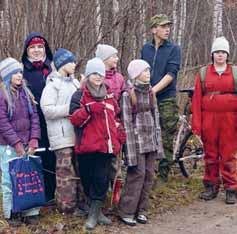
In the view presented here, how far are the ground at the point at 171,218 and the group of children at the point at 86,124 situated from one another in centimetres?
13

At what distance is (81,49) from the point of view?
8570 millimetres

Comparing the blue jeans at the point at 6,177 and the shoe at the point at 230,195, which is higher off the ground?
the blue jeans at the point at 6,177

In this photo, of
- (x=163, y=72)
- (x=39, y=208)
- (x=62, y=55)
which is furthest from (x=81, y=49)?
(x=39, y=208)

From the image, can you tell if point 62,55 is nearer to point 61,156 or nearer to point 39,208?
point 61,156

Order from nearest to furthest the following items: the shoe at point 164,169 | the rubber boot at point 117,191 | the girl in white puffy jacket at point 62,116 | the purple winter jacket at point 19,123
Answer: the purple winter jacket at point 19,123, the girl in white puffy jacket at point 62,116, the rubber boot at point 117,191, the shoe at point 164,169

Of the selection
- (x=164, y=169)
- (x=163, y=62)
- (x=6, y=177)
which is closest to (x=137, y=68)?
(x=163, y=62)

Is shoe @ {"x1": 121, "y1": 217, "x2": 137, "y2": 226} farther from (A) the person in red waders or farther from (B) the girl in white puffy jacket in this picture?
(A) the person in red waders

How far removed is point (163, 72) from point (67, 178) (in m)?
1.94

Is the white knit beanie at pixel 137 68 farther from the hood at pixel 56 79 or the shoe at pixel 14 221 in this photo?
the shoe at pixel 14 221

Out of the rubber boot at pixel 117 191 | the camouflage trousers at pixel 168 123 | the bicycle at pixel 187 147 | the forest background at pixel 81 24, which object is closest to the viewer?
the rubber boot at pixel 117 191

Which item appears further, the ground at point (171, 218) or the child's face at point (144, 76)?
the child's face at point (144, 76)

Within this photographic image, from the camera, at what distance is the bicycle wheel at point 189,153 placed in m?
8.38

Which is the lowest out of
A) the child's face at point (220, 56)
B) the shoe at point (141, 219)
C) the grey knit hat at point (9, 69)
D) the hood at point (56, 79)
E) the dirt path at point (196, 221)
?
the dirt path at point (196, 221)

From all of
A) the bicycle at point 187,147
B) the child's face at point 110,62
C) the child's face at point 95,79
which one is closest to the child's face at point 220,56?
the bicycle at point 187,147
